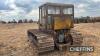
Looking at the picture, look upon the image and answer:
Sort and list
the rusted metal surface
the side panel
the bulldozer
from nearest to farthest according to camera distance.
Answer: the rusted metal surface
the bulldozer
the side panel

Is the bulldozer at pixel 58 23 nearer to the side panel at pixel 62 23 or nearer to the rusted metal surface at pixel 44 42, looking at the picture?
the side panel at pixel 62 23

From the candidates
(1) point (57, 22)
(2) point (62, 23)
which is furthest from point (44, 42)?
(2) point (62, 23)

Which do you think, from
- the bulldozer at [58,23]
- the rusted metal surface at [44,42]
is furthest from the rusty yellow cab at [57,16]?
the rusted metal surface at [44,42]

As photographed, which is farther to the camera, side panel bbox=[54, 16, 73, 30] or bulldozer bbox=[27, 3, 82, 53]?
side panel bbox=[54, 16, 73, 30]

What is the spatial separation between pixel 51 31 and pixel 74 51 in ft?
6.38

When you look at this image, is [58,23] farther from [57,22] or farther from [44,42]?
[44,42]

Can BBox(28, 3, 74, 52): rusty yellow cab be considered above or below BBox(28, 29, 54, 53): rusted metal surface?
above

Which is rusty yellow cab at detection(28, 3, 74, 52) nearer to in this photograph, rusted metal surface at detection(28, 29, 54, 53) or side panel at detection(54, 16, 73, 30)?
side panel at detection(54, 16, 73, 30)

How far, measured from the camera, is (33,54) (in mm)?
13211

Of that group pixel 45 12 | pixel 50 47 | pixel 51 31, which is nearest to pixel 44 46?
pixel 50 47

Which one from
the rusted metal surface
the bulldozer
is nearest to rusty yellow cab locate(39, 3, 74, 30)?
the bulldozer

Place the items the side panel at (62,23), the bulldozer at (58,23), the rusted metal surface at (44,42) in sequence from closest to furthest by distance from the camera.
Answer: the rusted metal surface at (44,42) → the bulldozer at (58,23) → the side panel at (62,23)

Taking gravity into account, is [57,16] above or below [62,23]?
above

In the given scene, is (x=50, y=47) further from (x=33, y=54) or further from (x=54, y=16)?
(x=54, y=16)
